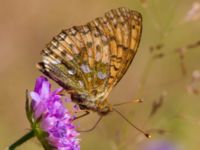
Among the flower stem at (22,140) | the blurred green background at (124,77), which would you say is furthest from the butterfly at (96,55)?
the blurred green background at (124,77)

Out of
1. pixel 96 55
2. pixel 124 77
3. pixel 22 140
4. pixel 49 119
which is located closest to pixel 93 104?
pixel 96 55

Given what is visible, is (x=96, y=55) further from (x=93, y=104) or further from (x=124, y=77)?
(x=124, y=77)

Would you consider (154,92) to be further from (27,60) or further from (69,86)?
(69,86)

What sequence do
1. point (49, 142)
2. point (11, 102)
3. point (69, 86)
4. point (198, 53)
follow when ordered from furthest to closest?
point (198, 53), point (11, 102), point (69, 86), point (49, 142)

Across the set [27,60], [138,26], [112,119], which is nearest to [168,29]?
[138,26]

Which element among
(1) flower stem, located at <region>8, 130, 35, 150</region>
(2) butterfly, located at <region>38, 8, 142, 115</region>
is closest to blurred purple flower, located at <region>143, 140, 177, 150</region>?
(2) butterfly, located at <region>38, 8, 142, 115</region>
